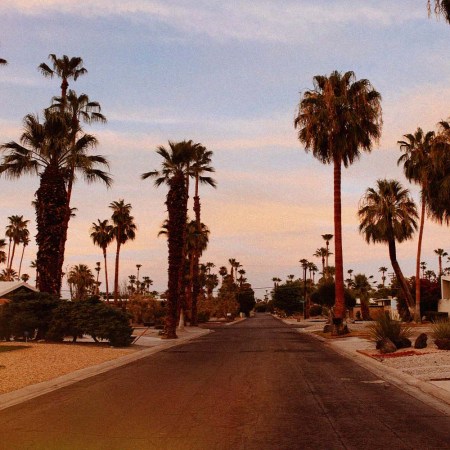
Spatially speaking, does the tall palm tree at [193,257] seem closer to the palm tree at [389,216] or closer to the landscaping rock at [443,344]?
the palm tree at [389,216]

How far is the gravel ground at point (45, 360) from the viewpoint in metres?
14.3

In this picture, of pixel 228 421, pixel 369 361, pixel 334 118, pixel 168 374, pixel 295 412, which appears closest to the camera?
pixel 228 421

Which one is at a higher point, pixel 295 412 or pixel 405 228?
pixel 405 228

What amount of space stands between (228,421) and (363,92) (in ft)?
99.1

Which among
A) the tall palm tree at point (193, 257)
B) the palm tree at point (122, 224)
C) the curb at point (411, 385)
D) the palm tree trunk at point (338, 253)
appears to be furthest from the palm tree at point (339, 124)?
the palm tree at point (122, 224)

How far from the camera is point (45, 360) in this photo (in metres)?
18.8

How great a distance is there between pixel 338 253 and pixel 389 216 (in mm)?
19522

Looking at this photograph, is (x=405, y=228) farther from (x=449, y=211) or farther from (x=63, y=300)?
(x=63, y=300)

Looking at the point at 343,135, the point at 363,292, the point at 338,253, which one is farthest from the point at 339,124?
the point at 363,292

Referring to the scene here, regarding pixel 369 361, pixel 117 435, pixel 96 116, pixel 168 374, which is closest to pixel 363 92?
pixel 96 116

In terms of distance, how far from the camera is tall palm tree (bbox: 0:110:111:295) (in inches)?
1128

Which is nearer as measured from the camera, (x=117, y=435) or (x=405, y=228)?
(x=117, y=435)

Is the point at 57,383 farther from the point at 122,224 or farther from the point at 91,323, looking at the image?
the point at 122,224

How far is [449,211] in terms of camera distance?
35250 mm
